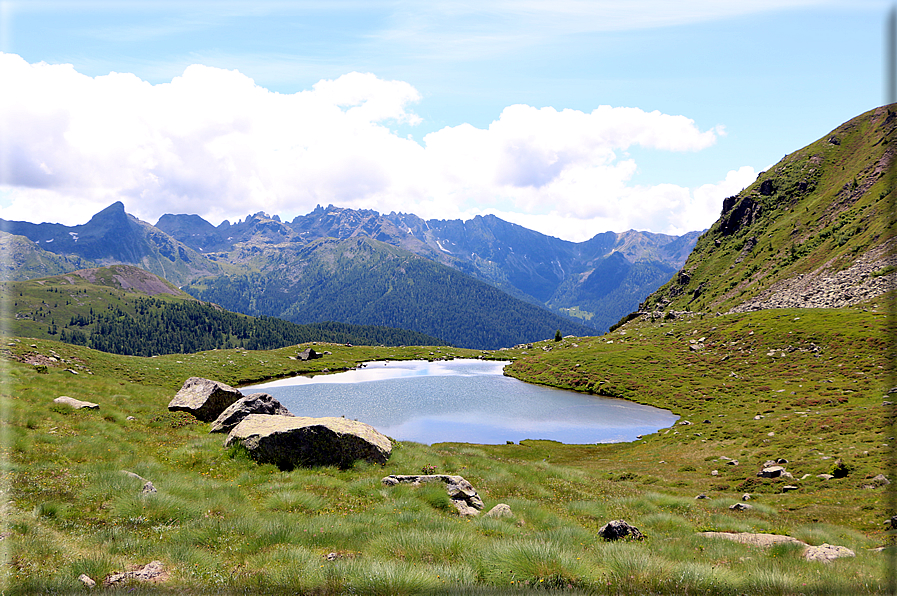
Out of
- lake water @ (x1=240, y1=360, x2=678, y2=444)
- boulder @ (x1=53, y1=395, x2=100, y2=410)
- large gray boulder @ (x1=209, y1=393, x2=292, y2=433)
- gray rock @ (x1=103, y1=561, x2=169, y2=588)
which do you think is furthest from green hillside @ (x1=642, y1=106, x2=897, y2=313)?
boulder @ (x1=53, y1=395, x2=100, y2=410)

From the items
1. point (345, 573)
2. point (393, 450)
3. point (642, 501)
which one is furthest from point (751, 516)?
point (345, 573)

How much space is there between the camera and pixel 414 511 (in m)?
14.2

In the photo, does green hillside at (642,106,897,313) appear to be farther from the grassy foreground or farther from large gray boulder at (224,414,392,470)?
large gray boulder at (224,414,392,470)

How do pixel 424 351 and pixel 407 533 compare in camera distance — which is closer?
pixel 407 533

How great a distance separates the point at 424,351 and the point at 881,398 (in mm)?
134972

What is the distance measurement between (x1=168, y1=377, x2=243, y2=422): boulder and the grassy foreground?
123 centimetres

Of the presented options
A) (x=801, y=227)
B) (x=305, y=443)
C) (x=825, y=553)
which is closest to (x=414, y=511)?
(x=305, y=443)

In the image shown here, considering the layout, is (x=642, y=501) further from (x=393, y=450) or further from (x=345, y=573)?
(x=345, y=573)

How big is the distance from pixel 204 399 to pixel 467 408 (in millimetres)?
46304

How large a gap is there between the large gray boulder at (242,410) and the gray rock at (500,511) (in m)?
18.8

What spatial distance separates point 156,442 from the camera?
2159 centimetres

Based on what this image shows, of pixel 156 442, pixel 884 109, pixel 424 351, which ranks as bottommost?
pixel 424 351

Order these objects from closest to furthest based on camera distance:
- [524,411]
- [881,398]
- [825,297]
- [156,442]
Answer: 1. [156,442]
2. [881,398]
3. [524,411]
4. [825,297]

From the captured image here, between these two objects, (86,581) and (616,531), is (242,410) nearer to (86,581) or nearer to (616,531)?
(86,581)
